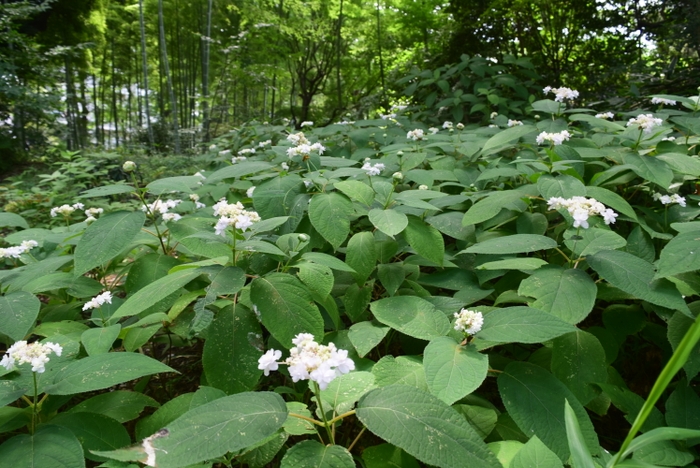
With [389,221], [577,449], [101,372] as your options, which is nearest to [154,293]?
[101,372]

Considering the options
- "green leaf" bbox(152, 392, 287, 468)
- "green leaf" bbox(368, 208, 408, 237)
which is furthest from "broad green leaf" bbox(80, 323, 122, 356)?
"green leaf" bbox(368, 208, 408, 237)

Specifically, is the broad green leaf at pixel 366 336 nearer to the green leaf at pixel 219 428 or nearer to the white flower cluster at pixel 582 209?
the green leaf at pixel 219 428

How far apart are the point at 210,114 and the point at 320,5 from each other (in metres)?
4.44

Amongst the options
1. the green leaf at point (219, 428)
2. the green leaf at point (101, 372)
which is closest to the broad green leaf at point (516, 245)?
the green leaf at point (219, 428)

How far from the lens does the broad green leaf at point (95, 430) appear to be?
0.81m

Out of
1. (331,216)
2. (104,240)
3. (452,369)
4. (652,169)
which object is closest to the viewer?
(452,369)

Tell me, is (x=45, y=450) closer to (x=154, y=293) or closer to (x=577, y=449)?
(x=154, y=293)

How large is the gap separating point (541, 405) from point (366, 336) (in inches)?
16.3

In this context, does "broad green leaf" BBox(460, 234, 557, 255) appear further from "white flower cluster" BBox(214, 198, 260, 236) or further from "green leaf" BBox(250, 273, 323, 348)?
"white flower cluster" BBox(214, 198, 260, 236)

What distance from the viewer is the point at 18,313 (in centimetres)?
103

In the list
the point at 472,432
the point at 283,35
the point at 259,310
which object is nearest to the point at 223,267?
the point at 259,310

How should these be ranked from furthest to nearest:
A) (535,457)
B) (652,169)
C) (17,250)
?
(17,250), (652,169), (535,457)

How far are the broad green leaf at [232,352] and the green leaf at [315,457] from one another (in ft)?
0.90

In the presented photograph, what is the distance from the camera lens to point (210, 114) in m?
9.90
